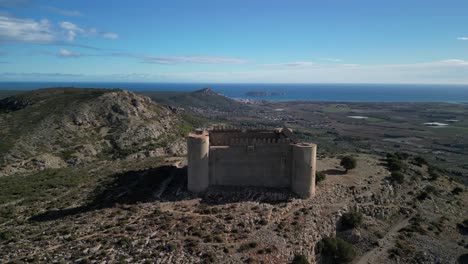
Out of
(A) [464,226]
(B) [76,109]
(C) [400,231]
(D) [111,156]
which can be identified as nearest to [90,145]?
(D) [111,156]

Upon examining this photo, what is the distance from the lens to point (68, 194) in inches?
1451

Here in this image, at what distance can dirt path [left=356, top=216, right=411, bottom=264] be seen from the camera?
97.6ft

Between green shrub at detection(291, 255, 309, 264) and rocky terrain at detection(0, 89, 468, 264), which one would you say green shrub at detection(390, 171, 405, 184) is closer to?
rocky terrain at detection(0, 89, 468, 264)

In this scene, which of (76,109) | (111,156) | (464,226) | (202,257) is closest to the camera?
(202,257)

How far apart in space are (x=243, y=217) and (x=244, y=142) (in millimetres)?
7411

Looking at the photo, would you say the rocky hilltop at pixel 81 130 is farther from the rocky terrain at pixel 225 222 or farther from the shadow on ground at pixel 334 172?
the shadow on ground at pixel 334 172

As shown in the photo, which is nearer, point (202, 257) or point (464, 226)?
point (202, 257)

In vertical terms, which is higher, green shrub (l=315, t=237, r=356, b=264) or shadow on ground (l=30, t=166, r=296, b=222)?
shadow on ground (l=30, t=166, r=296, b=222)

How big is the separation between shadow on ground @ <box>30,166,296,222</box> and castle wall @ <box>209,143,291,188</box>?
0.89 metres

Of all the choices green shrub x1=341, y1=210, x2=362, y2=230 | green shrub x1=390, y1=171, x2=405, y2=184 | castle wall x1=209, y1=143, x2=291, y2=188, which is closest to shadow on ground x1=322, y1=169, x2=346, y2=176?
green shrub x1=390, y1=171, x2=405, y2=184

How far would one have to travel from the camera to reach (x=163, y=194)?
3328cm

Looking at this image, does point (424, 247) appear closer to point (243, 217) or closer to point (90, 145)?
point (243, 217)

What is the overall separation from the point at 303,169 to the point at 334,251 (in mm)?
6996

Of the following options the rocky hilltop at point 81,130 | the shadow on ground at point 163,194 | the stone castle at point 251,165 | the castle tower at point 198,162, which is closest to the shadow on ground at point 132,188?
the shadow on ground at point 163,194
